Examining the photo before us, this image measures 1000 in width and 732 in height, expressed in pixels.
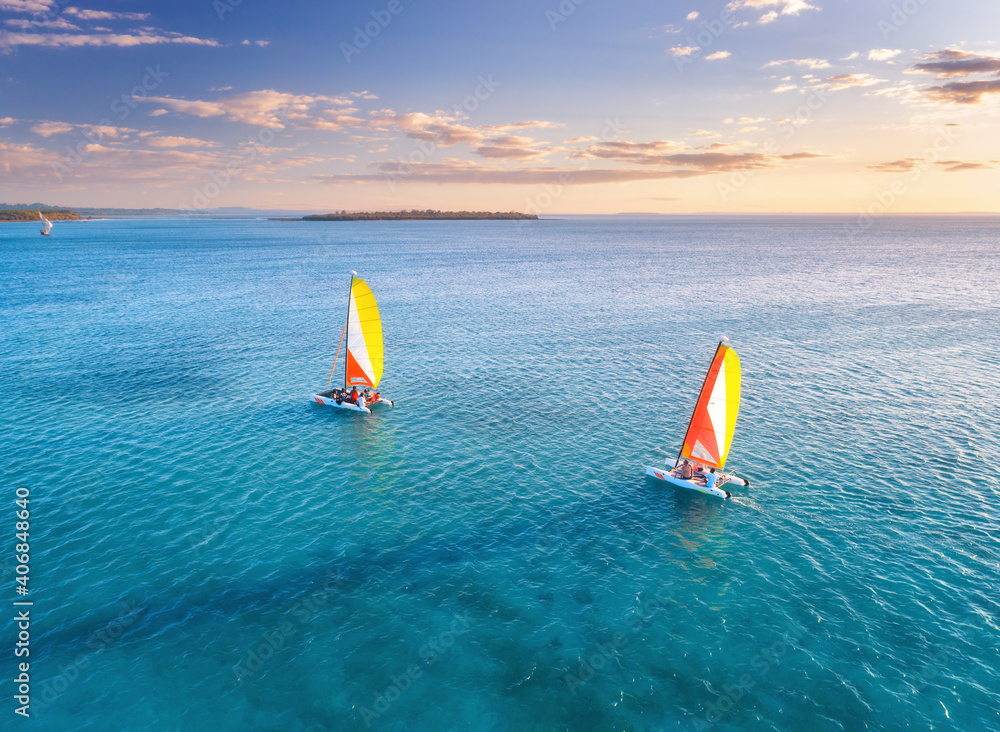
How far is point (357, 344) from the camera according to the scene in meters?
57.8

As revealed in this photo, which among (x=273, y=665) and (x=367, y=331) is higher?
(x=367, y=331)

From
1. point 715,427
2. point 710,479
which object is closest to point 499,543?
point 710,479

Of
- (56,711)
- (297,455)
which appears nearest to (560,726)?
(56,711)

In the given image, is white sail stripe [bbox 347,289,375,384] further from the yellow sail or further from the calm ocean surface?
the calm ocean surface

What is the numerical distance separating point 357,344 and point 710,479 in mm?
37442

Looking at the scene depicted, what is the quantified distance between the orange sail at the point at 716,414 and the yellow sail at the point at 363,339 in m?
Result: 32.0

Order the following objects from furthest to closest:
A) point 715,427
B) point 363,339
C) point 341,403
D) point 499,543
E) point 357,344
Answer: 1. point 341,403
2. point 357,344
3. point 363,339
4. point 715,427
5. point 499,543

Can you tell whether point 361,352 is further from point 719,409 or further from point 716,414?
point 719,409

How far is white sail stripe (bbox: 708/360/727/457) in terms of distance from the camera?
4156 cm

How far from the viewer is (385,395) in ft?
208

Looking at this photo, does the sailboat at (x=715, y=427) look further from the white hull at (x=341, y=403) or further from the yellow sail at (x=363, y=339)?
the yellow sail at (x=363, y=339)

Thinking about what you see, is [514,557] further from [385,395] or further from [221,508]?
[385,395]

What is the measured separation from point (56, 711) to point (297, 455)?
25450 mm

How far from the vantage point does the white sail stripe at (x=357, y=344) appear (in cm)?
5694
